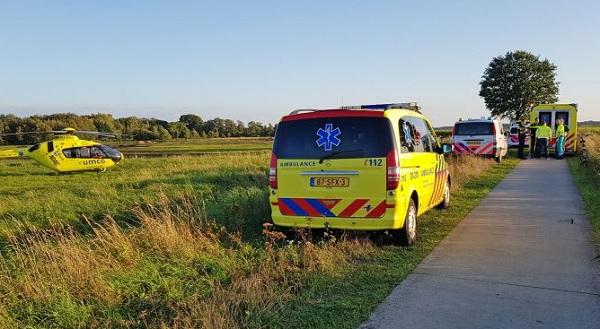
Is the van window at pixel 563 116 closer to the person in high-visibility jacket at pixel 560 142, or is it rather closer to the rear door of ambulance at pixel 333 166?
the person in high-visibility jacket at pixel 560 142

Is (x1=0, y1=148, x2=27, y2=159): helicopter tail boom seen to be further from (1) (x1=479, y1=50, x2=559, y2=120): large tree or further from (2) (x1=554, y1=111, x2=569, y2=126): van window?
(1) (x1=479, y1=50, x2=559, y2=120): large tree

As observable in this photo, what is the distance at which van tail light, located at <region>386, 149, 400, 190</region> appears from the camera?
648 centimetres

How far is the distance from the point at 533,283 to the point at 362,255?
201 centimetres

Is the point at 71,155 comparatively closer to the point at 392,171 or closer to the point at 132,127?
the point at 392,171

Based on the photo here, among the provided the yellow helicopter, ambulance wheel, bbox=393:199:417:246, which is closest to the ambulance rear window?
ambulance wheel, bbox=393:199:417:246

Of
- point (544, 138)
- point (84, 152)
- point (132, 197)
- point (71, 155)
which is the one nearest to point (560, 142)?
point (544, 138)

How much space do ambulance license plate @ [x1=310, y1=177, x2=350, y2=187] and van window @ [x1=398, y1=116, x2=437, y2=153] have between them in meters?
0.92

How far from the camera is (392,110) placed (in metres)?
7.04

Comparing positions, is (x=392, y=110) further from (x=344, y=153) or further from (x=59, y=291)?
(x=59, y=291)

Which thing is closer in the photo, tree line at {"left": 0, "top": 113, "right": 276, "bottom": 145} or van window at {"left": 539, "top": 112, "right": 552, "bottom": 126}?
van window at {"left": 539, "top": 112, "right": 552, "bottom": 126}

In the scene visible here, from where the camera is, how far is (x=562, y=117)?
25.0 m

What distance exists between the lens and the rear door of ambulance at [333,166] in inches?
258

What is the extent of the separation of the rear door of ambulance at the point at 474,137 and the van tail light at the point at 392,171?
1495cm

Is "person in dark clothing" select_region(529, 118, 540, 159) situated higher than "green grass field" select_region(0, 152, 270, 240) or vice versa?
"person in dark clothing" select_region(529, 118, 540, 159)
